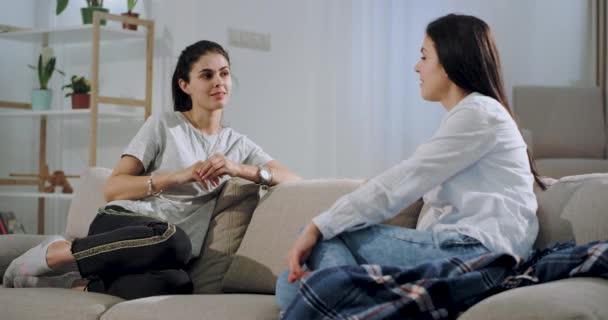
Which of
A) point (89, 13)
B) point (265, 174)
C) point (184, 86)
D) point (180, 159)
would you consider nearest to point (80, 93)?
point (89, 13)

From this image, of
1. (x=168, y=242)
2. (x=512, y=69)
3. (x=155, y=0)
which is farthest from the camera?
(x=512, y=69)

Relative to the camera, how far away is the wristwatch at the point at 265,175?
2.43 metres

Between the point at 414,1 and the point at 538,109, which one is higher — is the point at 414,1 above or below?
above

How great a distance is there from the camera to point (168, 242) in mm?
2160

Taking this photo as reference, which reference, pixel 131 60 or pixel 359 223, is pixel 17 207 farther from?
pixel 359 223

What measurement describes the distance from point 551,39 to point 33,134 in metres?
3.21

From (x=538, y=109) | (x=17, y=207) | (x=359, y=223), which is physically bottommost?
(x=17, y=207)

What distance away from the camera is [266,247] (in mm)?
2262

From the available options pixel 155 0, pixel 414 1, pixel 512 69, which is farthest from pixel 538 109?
pixel 155 0

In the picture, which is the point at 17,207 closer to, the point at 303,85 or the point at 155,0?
the point at 155,0

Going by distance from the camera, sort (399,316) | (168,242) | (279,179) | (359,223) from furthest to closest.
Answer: (279,179), (168,242), (359,223), (399,316)

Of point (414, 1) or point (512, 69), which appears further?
point (512, 69)

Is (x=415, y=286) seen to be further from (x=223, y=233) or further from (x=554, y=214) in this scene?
(x=223, y=233)

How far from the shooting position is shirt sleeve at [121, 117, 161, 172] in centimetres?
243
